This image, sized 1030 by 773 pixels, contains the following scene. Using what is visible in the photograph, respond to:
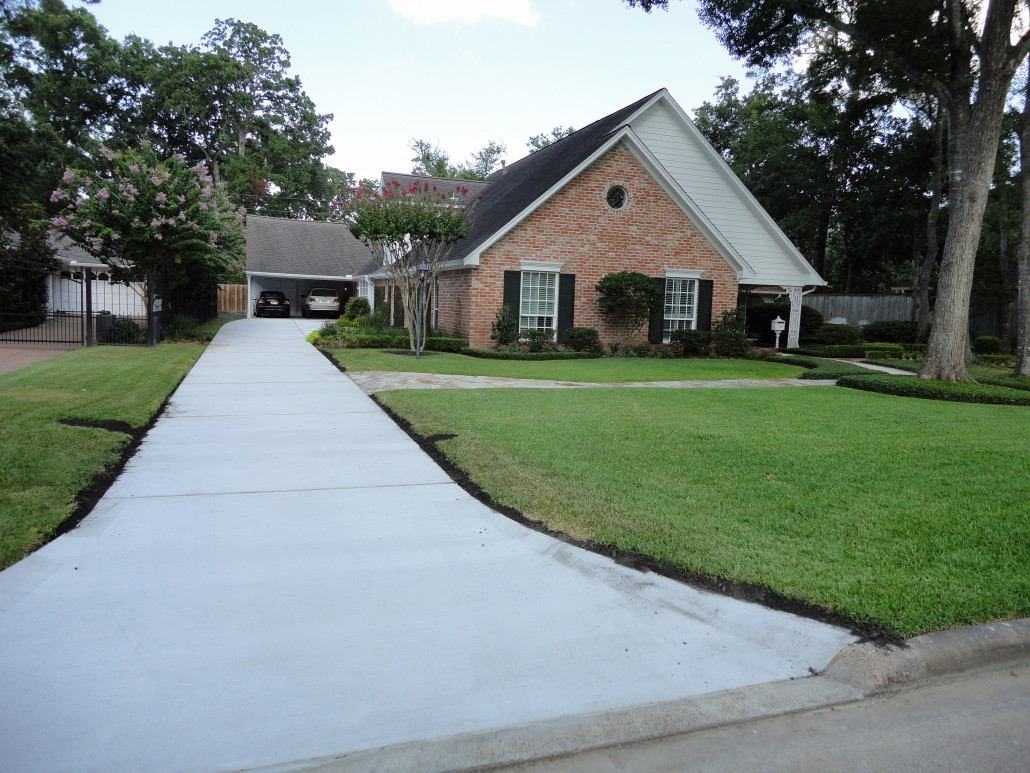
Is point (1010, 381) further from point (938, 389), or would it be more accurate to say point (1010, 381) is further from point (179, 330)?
point (179, 330)

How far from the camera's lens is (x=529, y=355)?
16.9 m

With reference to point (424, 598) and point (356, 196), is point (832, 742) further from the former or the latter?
point (356, 196)

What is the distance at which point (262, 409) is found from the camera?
8.95 m

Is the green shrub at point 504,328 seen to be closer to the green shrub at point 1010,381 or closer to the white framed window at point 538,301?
the white framed window at point 538,301

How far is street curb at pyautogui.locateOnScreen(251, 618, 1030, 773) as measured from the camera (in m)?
2.54

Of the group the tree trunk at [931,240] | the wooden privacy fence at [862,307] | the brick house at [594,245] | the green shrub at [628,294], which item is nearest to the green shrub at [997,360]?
the tree trunk at [931,240]

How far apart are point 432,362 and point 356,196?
512 cm

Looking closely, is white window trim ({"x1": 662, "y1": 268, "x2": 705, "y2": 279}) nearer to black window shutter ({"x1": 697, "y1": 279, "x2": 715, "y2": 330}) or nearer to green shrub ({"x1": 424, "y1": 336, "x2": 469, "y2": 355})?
black window shutter ({"x1": 697, "y1": 279, "x2": 715, "y2": 330})

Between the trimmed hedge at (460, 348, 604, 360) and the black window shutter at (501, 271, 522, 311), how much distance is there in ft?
4.16

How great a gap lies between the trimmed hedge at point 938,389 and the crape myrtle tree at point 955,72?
1.06m

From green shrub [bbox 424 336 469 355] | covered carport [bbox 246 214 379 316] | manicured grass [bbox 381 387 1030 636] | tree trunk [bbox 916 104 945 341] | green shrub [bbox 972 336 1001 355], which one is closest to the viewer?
manicured grass [bbox 381 387 1030 636]

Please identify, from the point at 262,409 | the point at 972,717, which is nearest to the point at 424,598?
the point at 972,717

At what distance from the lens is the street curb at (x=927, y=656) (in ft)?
10.3

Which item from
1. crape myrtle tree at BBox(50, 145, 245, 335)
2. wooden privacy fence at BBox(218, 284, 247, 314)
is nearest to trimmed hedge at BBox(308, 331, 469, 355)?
→ crape myrtle tree at BBox(50, 145, 245, 335)
